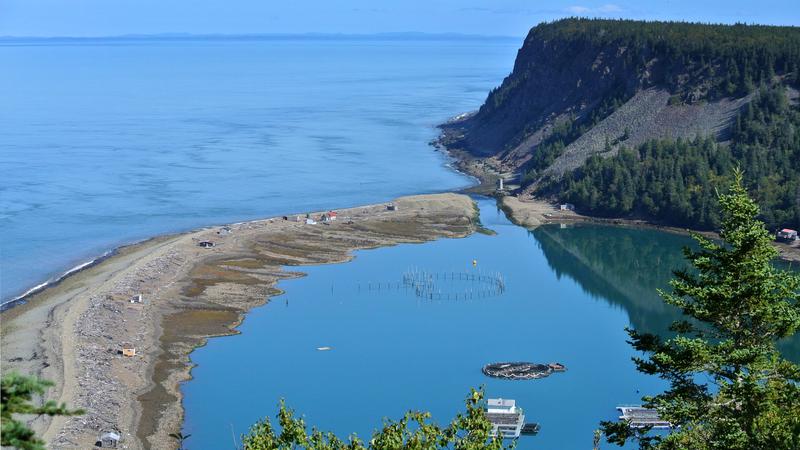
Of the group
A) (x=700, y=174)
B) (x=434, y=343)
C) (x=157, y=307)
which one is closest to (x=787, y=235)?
(x=700, y=174)

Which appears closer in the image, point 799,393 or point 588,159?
point 799,393

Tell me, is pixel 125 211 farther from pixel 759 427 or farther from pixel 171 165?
pixel 759 427

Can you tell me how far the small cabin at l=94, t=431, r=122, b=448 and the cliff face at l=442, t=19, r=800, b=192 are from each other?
249 feet

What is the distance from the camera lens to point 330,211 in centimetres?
10212

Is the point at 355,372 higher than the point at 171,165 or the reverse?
the reverse

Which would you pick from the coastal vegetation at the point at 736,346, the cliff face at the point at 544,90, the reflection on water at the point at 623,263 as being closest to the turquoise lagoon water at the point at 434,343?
the reflection on water at the point at 623,263

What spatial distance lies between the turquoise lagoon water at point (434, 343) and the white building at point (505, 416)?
0.78 m

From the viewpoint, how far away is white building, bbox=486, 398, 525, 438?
5003cm

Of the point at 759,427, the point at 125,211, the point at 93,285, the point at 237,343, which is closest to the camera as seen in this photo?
the point at 759,427

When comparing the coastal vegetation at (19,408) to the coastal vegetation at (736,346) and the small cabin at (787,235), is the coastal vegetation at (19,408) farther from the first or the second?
the small cabin at (787,235)

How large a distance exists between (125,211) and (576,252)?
39913mm

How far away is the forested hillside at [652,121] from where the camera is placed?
339ft

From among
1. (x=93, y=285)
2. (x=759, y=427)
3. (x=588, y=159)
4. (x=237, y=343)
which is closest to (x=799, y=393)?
(x=759, y=427)

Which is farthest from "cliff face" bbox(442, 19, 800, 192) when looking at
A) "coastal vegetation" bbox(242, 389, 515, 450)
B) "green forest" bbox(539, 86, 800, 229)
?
"coastal vegetation" bbox(242, 389, 515, 450)
